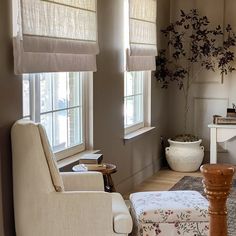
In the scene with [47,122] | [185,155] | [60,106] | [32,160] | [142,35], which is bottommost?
[185,155]

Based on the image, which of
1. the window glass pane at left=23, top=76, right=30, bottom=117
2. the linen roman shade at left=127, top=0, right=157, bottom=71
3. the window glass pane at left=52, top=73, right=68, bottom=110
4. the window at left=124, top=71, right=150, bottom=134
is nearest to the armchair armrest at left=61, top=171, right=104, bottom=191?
the window glass pane at left=23, top=76, right=30, bottom=117

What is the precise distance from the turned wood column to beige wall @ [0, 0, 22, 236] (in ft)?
6.37

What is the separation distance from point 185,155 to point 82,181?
270 centimetres

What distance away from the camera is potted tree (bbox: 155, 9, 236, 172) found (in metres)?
5.62

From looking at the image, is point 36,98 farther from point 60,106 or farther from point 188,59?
point 188,59

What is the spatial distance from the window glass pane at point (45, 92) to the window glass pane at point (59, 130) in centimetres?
12

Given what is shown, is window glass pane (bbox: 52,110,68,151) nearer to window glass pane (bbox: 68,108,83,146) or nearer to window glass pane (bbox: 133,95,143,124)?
window glass pane (bbox: 68,108,83,146)

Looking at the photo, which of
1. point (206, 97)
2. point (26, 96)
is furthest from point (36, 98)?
point (206, 97)

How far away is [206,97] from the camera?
19.7 feet

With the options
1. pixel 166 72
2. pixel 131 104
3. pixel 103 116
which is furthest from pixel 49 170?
pixel 166 72

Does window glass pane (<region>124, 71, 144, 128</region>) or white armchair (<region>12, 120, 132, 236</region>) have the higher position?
window glass pane (<region>124, 71, 144, 128</region>)

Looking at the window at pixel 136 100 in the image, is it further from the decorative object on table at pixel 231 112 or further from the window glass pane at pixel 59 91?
the window glass pane at pixel 59 91

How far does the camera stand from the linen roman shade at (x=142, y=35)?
4.59 m

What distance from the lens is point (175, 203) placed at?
10.1ft
